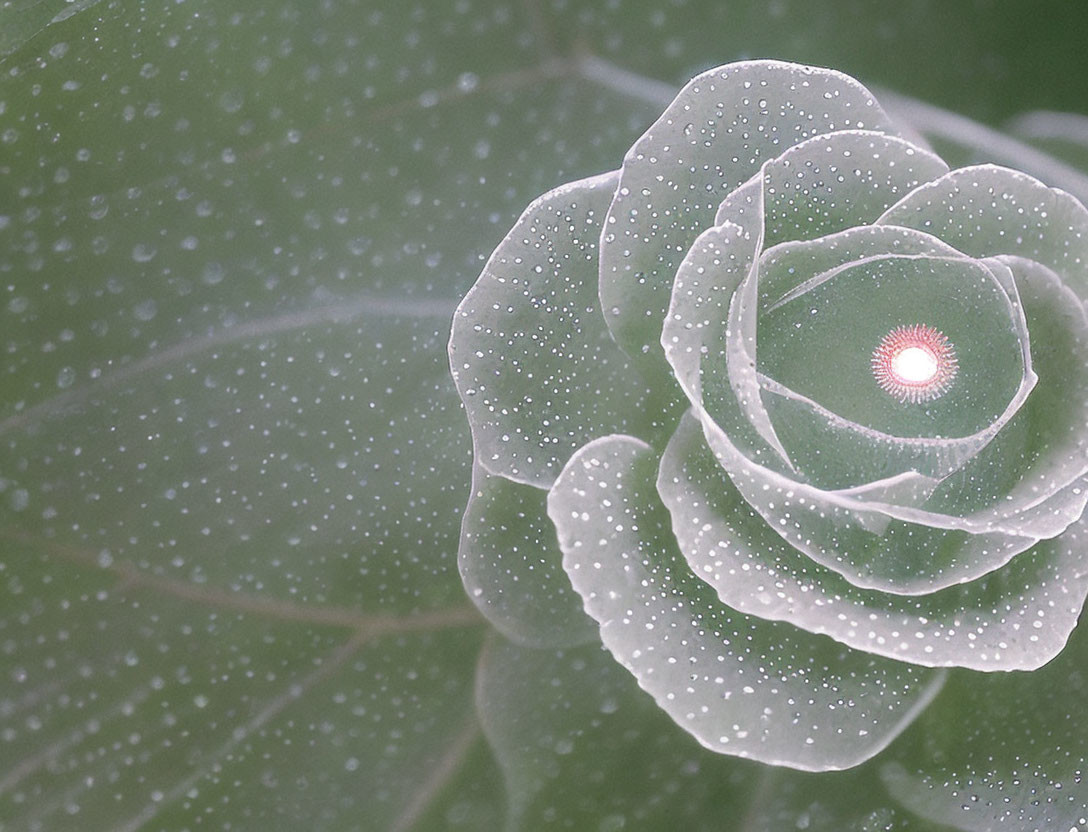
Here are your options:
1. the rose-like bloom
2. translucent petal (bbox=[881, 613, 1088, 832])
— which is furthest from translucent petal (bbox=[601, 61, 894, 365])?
translucent petal (bbox=[881, 613, 1088, 832])

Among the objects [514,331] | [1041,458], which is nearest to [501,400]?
[514,331]

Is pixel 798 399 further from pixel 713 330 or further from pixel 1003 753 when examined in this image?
pixel 1003 753

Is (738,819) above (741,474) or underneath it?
underneath

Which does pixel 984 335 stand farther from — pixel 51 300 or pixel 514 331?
pixel 51 300

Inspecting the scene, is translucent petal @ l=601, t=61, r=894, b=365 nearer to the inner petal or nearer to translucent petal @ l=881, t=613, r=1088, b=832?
the inner petal

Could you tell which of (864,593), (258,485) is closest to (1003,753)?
(864,593)

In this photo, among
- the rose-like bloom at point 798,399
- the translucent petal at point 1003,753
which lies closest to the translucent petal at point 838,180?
the rose-like bloom at point 798,399
